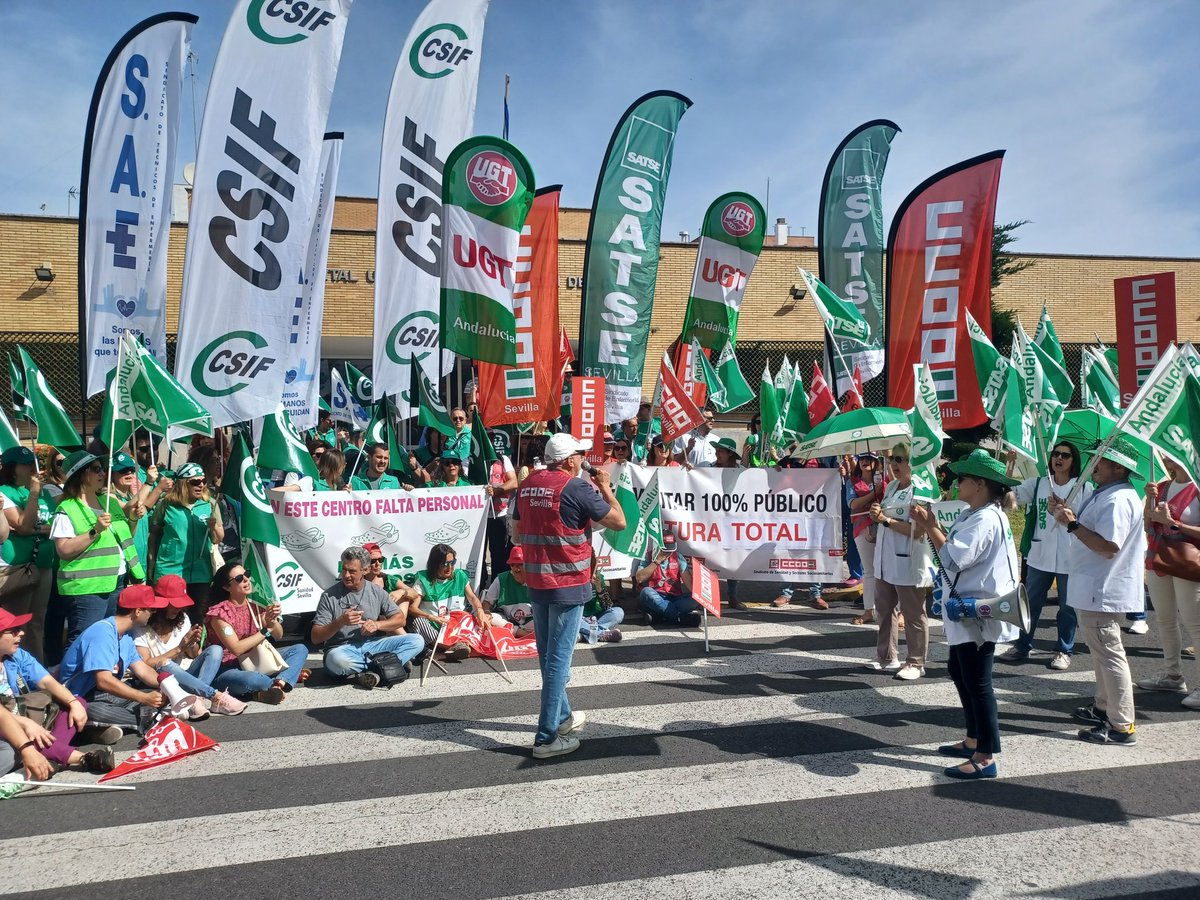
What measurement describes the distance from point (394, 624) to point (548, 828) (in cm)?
343

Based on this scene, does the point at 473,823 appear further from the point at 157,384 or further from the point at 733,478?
the point at 733,478

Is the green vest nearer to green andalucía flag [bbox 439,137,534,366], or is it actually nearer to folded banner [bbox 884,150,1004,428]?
green andalucía flag [bbox 439,137,534,366]

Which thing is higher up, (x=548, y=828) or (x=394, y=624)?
(x=394, y=624)

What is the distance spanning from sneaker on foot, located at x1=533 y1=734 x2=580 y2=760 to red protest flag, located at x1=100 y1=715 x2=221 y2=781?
2.06m

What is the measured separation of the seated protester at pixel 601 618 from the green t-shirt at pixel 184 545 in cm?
326

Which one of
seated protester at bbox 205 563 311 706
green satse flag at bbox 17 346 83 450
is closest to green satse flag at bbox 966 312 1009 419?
seated protester at bbox 205 563 311 706

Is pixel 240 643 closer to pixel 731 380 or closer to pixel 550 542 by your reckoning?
pixel 550 542

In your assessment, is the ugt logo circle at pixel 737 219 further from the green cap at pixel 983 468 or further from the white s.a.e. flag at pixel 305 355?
the green cap at pixel 983 468

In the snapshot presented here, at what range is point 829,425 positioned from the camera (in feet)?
24.5

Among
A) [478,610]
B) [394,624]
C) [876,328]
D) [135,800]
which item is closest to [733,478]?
[478,610]

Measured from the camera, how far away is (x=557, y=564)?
5059mm

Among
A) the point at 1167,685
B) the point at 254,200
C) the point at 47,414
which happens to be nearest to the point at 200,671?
the point at 47,414

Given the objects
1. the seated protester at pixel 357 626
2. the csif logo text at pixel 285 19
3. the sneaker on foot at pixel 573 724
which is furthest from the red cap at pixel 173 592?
the csif logo text at pixel 285 19

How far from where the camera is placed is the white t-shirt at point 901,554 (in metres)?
6.52
